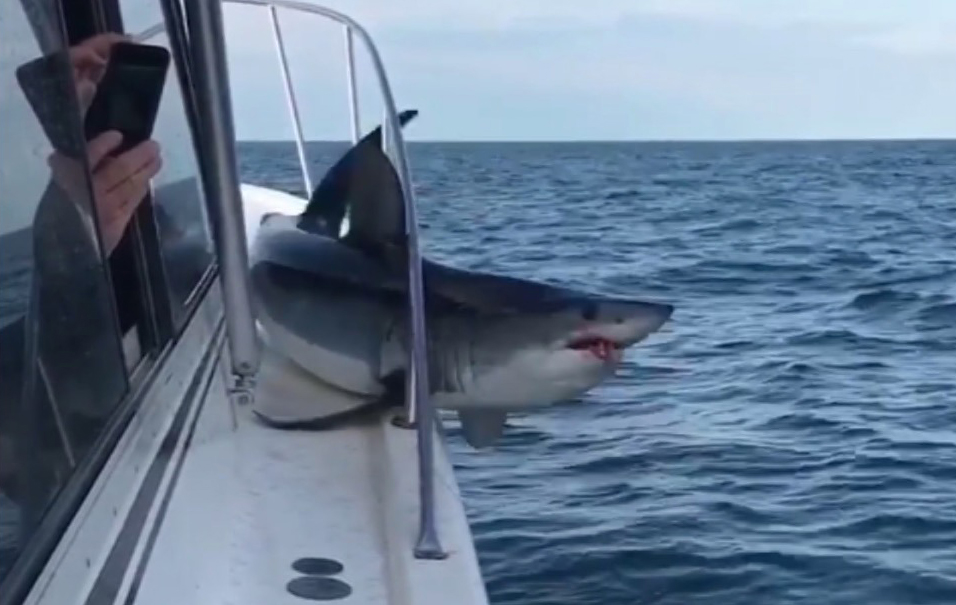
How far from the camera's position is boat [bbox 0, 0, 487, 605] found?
195 centimetres

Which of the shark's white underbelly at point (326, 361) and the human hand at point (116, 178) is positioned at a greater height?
the human hand at point (116, 178)

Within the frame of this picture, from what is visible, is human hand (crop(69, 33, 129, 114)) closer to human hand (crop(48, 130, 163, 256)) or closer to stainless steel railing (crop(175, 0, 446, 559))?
human hand (crop(48, 130, 163, 256))

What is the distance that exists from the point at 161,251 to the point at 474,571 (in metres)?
1.29

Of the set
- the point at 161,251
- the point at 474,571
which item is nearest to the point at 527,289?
the point at 161,251

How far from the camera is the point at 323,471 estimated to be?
2.79 meters

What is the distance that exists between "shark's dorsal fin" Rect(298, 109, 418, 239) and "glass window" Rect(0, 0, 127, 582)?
1.21 m

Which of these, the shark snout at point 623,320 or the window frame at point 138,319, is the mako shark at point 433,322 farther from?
the window frame at point 138,319

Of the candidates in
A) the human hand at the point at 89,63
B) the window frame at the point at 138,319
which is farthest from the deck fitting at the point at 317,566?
the human hand at the point at 89,63

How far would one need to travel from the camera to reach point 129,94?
272cm

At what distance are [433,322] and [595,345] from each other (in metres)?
0.32

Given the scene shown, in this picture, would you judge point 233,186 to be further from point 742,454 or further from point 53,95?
point 742,454

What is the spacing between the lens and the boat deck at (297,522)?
83.2 inches

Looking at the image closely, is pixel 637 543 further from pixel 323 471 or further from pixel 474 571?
pixel 474 571

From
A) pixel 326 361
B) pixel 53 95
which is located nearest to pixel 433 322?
pixel 326 361
